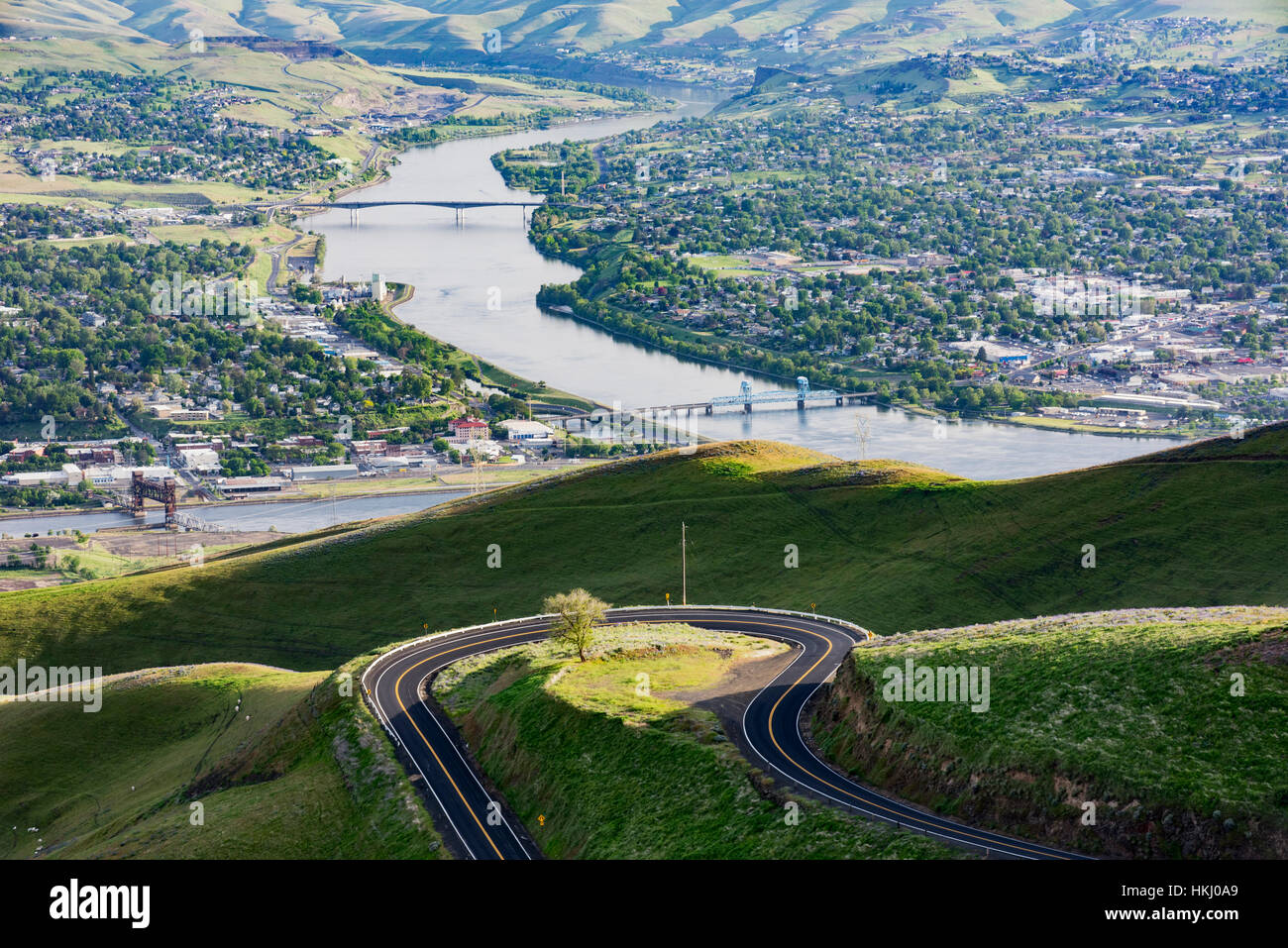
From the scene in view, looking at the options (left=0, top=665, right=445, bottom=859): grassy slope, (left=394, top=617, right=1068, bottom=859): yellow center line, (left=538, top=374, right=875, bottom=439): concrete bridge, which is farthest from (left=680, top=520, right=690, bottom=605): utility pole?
(left=538, top=374, right=875, bottom=439): concrete bridge

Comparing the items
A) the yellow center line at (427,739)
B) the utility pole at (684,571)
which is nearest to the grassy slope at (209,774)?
the yellow center line at (427,739)

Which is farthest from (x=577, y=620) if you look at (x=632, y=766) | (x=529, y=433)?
(x=529, y=433)

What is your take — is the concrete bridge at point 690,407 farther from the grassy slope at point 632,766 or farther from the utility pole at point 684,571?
the grassy slope at point 632,766

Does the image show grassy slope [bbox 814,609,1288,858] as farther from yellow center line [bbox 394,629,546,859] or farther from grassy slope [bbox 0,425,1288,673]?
grassy slope [bbox 0,425,1288,673]

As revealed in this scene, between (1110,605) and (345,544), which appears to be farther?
(345,544)

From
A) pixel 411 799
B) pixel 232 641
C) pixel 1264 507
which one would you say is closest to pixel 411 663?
pixel 411 799

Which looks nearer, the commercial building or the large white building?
the commercial building
